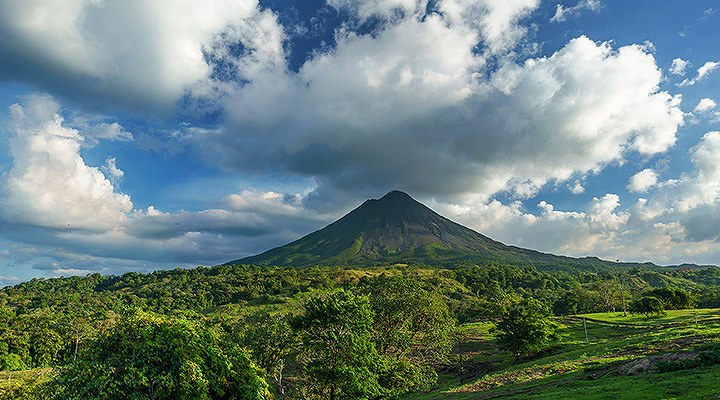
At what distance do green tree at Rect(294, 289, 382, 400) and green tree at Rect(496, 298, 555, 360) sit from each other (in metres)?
38.6

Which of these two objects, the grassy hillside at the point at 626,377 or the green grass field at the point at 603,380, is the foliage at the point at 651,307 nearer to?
the green grass field at the point at 603,380

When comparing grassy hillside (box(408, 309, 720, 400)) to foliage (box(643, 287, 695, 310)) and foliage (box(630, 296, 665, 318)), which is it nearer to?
foliage (box(630, 296, 665, 318))

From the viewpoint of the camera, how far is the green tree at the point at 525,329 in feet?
205

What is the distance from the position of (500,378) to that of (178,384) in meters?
36.3

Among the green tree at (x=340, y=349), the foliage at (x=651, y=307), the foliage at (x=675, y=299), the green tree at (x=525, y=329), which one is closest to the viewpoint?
the green tree at (x=340, y=349)

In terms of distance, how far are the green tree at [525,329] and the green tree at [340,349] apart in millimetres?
38648

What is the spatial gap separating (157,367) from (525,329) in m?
57.4

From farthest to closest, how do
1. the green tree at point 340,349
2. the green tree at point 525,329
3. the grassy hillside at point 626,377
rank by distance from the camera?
the green tree at point 525,329, the green tree at point 340,349, the grassy hillside at point 626,377

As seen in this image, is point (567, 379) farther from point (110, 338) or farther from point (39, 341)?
point (39, 341)

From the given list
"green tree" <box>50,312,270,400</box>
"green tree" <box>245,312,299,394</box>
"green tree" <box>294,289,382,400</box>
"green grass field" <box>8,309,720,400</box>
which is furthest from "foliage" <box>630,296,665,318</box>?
"green tree" <box>50,312,270,400</box>

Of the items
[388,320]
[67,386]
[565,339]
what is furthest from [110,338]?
[565,339]

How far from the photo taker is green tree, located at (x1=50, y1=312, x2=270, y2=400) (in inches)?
745

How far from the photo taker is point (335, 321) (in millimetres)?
33062

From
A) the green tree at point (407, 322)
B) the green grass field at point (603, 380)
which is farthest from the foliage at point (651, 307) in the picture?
the green tree at point (407, 322)
